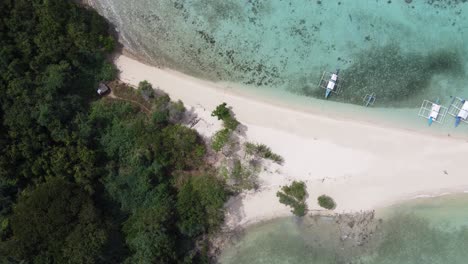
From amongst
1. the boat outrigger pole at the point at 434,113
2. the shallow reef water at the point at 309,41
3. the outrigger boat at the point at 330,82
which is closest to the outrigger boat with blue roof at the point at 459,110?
the shallow reef water at the point at 309,41

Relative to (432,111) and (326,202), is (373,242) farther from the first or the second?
(432,111)

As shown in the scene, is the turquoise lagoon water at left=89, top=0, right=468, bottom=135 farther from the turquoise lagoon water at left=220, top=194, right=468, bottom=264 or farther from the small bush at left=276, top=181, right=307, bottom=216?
the turquoise lagoon water at left=220, top=194, right=468, bottom=264

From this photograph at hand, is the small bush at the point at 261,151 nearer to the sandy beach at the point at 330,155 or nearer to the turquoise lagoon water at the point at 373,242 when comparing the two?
the sandy beach at the point at 330,155

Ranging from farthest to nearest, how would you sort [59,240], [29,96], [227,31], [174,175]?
[227,31]
[174,175]
[29,96]
[59,240]

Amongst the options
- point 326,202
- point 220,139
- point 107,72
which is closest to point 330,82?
point 326,202

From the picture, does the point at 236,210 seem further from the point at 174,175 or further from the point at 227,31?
the point at 227,31

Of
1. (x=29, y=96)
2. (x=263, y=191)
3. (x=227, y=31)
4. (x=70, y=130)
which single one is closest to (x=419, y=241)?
(x=263, y=191)
